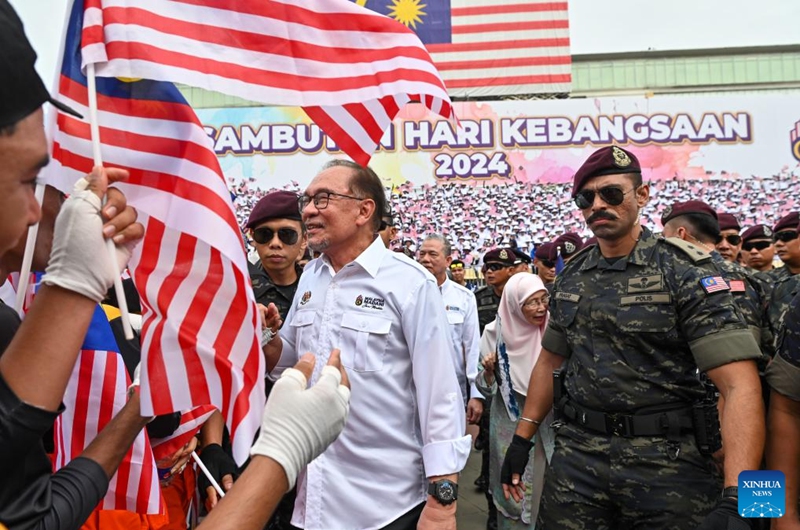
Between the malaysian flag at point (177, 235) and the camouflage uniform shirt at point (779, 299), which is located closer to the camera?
the malaysian flag at point (177, 235)

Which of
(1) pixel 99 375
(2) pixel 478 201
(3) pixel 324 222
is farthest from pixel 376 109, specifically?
(2) pixel 478 201

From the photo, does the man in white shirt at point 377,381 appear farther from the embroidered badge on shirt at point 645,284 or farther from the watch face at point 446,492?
the embroidered badge on shirt at point 645,284

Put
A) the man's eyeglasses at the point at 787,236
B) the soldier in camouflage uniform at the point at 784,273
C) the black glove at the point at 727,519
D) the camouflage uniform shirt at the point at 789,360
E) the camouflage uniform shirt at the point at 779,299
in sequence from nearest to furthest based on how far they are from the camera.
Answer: the camouflage uniform shirt at the point at 789,360, the black glove at the point at 727,519, the camouflage uniform shirt at the point at 779,299, the soldier in camouflage uniform at the point at 784,273, the man's eyeglasses at the point at 787,236

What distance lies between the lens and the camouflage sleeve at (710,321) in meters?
2.88

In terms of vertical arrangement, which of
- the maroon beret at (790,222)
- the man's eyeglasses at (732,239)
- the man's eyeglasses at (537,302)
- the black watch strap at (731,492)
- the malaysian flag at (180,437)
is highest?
the maroon beret at (790,222)

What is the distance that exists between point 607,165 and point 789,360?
4.31ft

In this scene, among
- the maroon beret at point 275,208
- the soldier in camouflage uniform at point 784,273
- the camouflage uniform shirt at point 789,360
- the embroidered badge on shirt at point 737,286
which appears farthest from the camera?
the soldier in camouflage uniform at point 784,273

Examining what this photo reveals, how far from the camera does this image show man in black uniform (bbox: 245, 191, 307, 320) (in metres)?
4.42

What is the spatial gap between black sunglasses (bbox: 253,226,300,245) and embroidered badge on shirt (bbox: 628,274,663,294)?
2.15 metres

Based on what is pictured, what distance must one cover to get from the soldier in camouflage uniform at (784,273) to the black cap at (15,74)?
487 centimetres

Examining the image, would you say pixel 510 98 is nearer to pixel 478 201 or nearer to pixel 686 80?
pixel 478 201

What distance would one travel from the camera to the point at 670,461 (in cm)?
302

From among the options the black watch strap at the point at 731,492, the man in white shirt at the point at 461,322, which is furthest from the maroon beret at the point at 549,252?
the black watch strap at the point at 731,492

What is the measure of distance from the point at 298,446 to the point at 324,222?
6.20 ft
